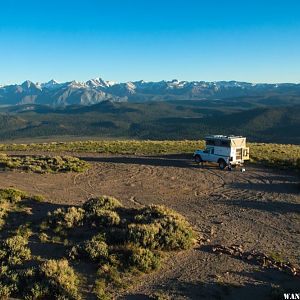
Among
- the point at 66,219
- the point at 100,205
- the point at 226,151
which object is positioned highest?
the point at 226,151

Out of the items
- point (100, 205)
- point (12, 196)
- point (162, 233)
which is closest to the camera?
point (162, 233)

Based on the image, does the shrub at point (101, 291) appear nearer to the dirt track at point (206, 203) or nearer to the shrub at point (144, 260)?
the dirt track at point (206, 203)

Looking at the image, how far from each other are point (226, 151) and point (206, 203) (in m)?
11.7

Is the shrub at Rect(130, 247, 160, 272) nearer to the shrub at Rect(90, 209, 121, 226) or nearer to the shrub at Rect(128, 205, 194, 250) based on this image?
the shrub at Rect(128, 205, 194, 250)

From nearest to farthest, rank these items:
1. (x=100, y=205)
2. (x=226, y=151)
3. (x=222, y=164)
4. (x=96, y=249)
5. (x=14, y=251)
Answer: (x=14, y=251) → (x=96, y=249) → (x=100, y=205) → (x=226, y=151) → (x=222, y=164)

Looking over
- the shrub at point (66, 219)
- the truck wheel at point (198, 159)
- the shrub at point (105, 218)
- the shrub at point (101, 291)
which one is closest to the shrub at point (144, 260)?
the shrub at point (101, 291)

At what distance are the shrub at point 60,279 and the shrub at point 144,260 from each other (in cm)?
220

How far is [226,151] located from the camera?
117 ft

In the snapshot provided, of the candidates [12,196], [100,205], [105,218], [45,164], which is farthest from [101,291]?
[45,164]

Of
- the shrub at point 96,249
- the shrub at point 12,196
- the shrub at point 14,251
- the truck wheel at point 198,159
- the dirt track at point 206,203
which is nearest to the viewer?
the dirt track at point 206,203

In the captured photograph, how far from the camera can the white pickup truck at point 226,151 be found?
35.4 m

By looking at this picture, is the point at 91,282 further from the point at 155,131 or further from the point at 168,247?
the point at 155,131

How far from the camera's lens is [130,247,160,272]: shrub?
15002mm

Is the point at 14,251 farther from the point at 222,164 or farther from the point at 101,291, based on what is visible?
the point at 222,164
